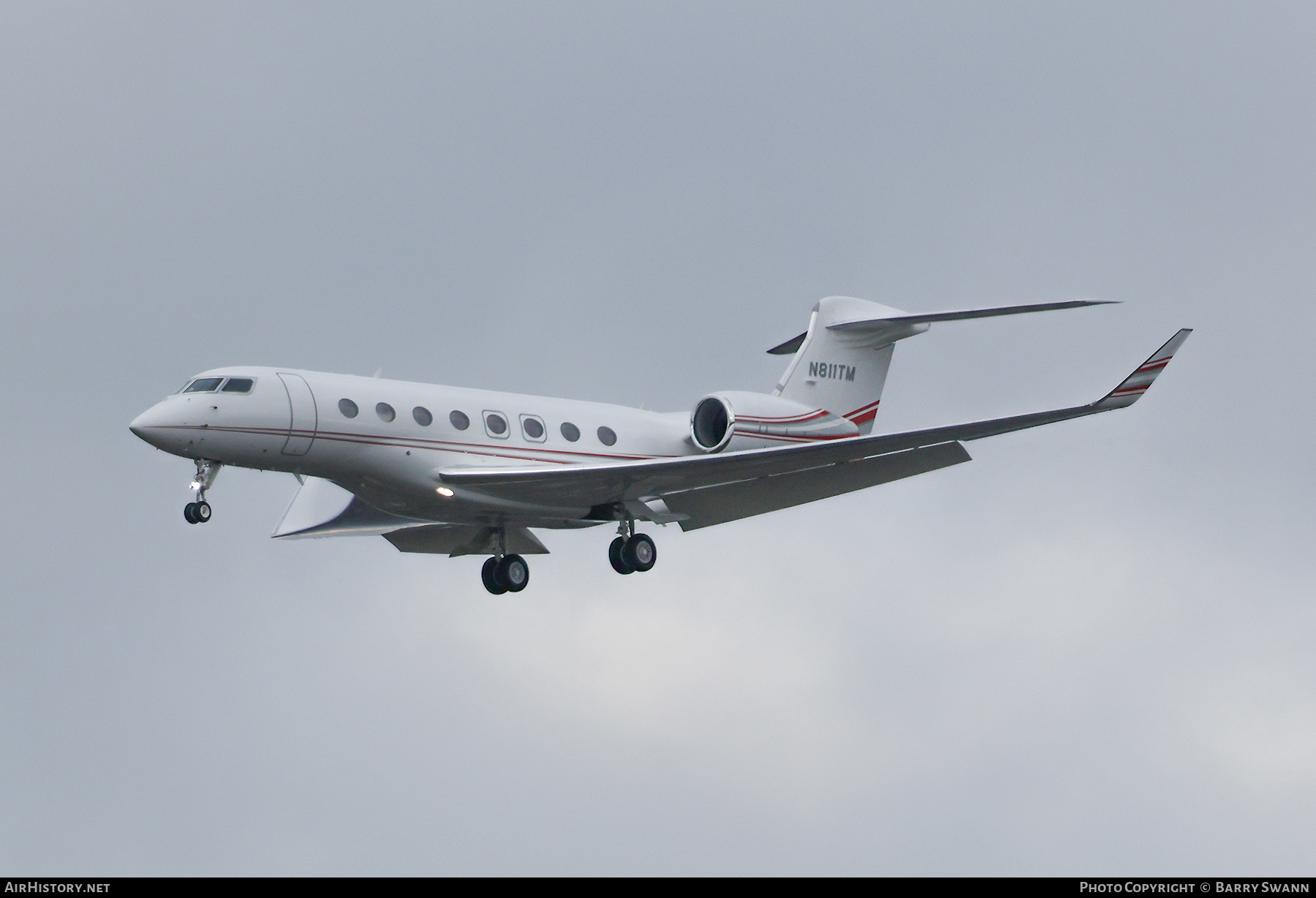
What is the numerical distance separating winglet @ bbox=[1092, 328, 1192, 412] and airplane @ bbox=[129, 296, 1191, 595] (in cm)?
3

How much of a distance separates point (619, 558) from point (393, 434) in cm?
412

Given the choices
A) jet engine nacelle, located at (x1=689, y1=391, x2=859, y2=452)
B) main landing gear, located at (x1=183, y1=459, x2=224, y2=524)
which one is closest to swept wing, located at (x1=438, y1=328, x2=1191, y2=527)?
jet engine nacelle, located at (x1=689, y1=391, x2=859, y2=452)

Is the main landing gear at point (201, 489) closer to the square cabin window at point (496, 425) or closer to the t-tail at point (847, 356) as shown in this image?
the square cabin window at point (496, 425)

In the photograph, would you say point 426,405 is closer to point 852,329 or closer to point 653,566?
point 653,566

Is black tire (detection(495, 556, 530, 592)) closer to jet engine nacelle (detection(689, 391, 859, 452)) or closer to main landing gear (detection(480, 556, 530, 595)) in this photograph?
main landing gear (detection(480, 556, 530, 595))

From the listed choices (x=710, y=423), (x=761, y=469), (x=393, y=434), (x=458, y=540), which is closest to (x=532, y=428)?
(x=393, y=434)

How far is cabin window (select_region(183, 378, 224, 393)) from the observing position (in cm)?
2578

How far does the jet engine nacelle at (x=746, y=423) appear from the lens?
29.5 metres

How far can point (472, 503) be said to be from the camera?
90.1ft

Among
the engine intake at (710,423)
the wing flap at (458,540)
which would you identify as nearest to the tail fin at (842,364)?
the engine intake at (710,423)

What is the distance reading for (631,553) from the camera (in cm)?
2844
